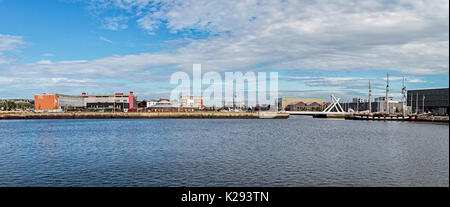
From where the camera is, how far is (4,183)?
21188 millimetres

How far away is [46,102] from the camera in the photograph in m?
194

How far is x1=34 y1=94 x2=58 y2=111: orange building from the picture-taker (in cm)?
19250

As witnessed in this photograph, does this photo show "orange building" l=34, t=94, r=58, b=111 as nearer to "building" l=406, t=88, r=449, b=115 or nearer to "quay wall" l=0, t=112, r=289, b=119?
"quay wall" l=0, t=112, r=289, b=119

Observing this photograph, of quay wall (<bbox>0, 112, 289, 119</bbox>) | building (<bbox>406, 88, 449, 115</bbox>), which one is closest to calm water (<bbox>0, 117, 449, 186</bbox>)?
quay wall (<bbox>0, 112, 289, 119</bbox>)

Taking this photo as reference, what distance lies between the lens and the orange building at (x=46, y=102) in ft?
632

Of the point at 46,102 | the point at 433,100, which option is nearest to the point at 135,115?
the point at 46,102

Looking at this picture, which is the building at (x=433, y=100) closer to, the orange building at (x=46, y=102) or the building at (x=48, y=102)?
the building at (x=48, y=102)

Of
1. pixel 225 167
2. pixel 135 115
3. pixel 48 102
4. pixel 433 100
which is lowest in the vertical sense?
pixel 225 167

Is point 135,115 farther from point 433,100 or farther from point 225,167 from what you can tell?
point 433,100

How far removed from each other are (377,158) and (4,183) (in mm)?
31242

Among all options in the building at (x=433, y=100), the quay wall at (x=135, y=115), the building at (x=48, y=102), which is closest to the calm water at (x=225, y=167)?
the quay wall at (x=135, y=115)
